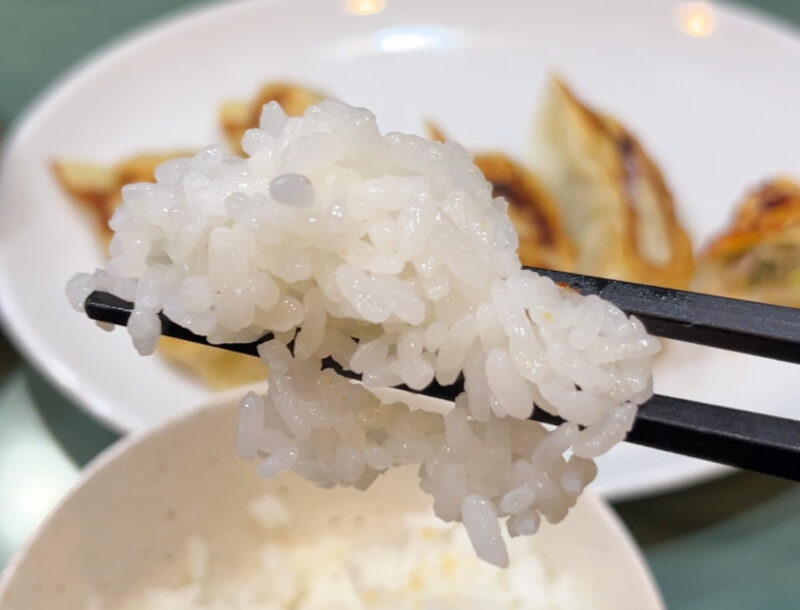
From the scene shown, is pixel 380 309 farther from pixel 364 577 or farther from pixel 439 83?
pixel 439 83

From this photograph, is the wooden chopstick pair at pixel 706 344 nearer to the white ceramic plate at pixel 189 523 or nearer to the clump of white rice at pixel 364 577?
the white ceramic plate at pixel 189 523

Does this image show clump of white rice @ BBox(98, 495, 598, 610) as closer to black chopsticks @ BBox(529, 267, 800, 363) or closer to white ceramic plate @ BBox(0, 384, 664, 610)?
white ceramic plate @ BBox(0, 384, 664, 610)

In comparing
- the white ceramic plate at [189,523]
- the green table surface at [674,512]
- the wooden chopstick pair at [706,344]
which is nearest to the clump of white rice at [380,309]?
the wooden chopstick pair at [706,344]

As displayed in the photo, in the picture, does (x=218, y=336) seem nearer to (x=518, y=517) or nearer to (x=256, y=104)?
(x=518, y=517)

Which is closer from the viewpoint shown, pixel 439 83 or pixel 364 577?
pixel 364 577

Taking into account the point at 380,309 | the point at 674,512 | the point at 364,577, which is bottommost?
the point at 674,512

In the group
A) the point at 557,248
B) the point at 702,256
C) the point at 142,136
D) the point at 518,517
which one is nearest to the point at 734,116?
the point at 702,256

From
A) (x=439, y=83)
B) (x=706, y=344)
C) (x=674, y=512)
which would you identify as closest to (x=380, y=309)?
(x=706, y=344)
